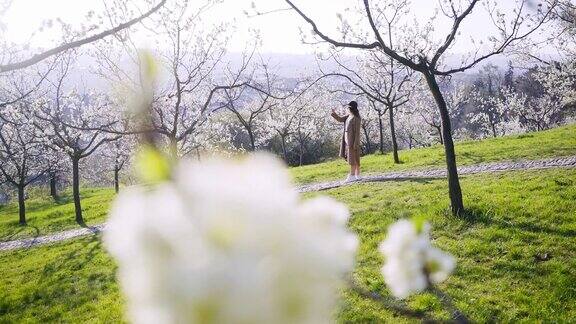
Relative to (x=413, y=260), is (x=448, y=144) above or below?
above

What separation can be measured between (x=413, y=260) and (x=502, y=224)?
299 inches

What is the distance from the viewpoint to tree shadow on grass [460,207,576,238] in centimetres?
718

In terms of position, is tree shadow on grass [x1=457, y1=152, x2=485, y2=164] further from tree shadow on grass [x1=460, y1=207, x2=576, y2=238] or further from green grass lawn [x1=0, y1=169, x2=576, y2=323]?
tree shadow on grass [x1=460, y1=207, x2=576, y2=238]

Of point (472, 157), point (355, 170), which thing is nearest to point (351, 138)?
point (355, 170)

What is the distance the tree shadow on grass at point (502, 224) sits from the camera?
7.18 meters

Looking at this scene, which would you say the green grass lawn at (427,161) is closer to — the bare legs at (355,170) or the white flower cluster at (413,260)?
the bare legs at (355,170)

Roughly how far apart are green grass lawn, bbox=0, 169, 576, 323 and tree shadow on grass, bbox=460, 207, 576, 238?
2cm

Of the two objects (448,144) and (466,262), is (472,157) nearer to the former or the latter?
(448,144)

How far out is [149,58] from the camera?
1088 mm

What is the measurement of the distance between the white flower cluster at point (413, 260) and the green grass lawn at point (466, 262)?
487cm

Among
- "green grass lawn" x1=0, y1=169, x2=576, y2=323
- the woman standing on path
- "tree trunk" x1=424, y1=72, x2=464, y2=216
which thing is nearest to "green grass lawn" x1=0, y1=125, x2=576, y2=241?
the woman standing on path

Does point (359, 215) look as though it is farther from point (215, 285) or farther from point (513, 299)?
point (215, 285)

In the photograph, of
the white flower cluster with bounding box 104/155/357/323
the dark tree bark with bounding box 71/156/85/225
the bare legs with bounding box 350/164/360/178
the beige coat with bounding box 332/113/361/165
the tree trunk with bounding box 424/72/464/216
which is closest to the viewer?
the white flower cluster with bounding box 104/155/357/323

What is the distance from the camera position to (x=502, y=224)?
25.6ft
